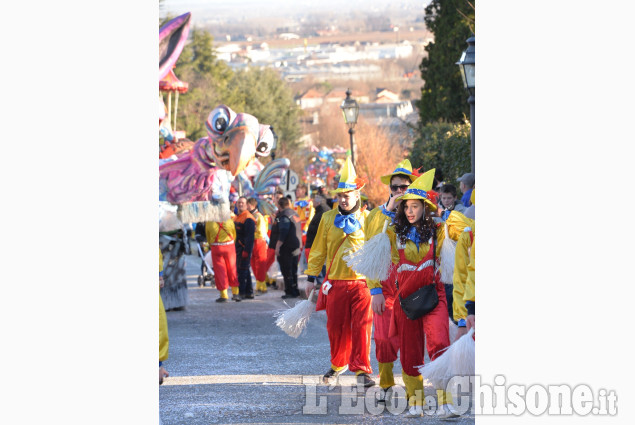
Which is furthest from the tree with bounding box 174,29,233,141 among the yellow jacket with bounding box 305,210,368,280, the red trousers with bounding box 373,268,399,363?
the red trousers with bounding box 373,268,399,363

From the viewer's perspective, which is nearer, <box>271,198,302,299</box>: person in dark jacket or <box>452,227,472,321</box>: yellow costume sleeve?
<box>452,227,472,321</box>: yellow costume sleeve

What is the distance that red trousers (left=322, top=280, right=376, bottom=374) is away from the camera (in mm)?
8352

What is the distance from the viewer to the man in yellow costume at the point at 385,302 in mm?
7453

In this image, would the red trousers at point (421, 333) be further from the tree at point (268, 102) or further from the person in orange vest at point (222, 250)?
the tree at point (268, 102)

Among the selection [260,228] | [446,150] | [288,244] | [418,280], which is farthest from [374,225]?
[260,228]

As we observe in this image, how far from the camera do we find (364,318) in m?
8.39

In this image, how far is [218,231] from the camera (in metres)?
15.5

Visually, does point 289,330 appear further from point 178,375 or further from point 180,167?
point 180,167

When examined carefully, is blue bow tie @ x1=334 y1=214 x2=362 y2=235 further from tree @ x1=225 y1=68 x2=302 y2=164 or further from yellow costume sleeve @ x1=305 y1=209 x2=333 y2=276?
tree @ x1=225 y1=68 x2=302 y2=164

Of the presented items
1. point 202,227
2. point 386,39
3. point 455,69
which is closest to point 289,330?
point 202,227

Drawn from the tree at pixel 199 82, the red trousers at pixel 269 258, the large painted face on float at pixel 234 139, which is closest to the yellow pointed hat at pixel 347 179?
the large painted face on float at pixel 234 139

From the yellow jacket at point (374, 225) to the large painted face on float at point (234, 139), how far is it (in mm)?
7406

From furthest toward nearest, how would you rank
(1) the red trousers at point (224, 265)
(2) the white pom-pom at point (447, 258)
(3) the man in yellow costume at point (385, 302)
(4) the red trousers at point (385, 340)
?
(1) the red trousers at point (224, 265)
(4) the red trousers at point (385, 340)
(3) the man in yellow costume at point (385, 302)
(2) the white pom-pom at point (447, 258)

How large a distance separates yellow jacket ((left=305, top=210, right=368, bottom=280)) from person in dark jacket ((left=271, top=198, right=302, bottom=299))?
7143 mm
